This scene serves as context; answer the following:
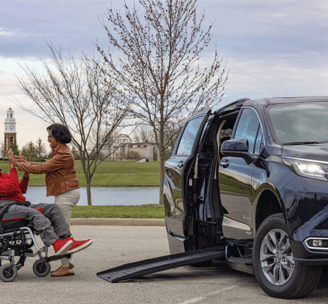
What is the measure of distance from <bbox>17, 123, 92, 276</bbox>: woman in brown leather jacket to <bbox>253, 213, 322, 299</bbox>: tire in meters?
2.57

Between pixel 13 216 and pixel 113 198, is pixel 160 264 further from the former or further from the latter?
pixel 113 198

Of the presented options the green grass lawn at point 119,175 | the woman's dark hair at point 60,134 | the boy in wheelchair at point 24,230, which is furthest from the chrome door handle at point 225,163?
the green grass lawn at point 119,175

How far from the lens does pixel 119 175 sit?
6438cm

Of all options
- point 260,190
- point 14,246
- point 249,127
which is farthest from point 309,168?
point 14,246

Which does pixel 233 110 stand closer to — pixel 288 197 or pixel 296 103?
pixel 296 103

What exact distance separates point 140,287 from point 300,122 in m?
2.40

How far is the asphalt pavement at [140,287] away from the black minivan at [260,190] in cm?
27

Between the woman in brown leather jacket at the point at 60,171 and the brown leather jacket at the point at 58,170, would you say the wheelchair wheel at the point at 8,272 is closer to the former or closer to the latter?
the woman in brown leather jacket at the point at 60,171

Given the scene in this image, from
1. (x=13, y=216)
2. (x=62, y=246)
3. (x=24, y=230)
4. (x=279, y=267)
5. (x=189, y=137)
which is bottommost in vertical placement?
(x=279, y=267)

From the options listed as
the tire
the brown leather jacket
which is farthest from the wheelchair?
the tire

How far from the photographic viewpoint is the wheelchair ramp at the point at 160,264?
5770 mm

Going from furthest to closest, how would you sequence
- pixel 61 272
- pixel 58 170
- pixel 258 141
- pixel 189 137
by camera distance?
pixel 189 137 → pixel 58 170 → pixel 61 272 → pixel 258 141

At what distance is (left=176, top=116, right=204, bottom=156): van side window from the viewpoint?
7045mm

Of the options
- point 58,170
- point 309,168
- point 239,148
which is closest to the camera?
point 309,168
